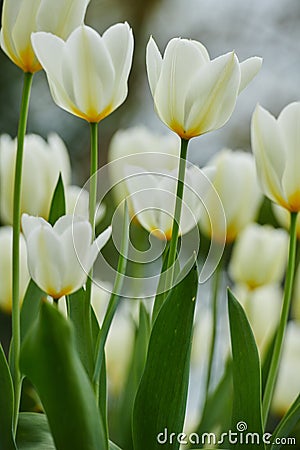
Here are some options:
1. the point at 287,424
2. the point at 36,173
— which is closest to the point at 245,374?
the point at 287,424

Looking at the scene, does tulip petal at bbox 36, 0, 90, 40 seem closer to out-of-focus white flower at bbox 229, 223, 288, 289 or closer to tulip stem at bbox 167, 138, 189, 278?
tulip stem at bbox 167, 138, 189, 278

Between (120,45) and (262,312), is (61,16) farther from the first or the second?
(262,312)

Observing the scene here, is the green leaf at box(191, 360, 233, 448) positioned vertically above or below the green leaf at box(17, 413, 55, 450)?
below

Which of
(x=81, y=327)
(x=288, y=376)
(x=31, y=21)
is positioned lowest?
(x=288, y=376)

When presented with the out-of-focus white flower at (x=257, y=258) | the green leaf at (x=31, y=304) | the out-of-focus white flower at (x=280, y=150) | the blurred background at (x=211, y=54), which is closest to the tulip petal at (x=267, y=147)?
the out-of-focus white flower at (x=280, y=150)

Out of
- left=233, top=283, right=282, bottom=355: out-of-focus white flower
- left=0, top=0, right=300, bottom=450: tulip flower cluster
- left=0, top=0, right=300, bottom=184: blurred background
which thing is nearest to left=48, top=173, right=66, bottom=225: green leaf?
left=0, top=0, right=300, bottom=450: tulip flower cluster

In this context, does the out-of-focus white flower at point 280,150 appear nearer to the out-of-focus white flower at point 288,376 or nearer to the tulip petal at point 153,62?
the tulip petal at point 153,62
